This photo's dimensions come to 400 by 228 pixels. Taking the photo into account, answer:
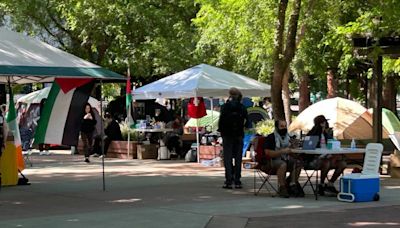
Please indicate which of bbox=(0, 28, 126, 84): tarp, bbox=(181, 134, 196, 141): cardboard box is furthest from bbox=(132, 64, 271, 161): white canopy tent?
bbox=(0, 28, 126, 84): tarp

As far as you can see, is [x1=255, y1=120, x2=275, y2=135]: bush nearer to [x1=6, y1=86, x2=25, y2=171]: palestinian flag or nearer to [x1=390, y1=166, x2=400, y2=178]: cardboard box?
[x1=390, y1=166, x2=400, y2=178]: cardboard box

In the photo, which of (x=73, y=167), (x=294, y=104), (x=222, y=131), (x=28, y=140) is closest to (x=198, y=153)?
(x=73, y=167)

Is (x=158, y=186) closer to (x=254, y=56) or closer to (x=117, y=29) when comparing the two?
(x=254, y=56)

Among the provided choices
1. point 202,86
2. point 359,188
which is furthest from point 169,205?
point 202,86

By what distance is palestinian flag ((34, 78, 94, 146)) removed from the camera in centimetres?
1327

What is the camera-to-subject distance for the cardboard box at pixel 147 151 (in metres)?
21.1

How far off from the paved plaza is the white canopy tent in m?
3.00

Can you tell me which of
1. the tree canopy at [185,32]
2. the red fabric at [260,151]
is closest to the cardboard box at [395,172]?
the red fabric at [260,151]

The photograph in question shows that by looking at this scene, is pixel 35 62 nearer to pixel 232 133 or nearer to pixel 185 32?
pixel 232 133

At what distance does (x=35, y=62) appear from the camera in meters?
12.2

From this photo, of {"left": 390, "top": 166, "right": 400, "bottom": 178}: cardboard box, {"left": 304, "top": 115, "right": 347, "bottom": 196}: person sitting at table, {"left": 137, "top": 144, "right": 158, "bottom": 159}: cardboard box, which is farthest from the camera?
{"left": 137, "top": 144, "right": 158, "bottom": 159}: cardboard box

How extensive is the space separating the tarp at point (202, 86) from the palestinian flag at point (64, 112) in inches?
220

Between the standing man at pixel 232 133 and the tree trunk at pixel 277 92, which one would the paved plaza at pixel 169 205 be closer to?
the standing man at pixel 232 133

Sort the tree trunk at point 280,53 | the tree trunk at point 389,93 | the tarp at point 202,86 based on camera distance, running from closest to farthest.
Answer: the tree trunk at point 280,53
the tarp at point 202,86
the tree trunk at point 389,93
